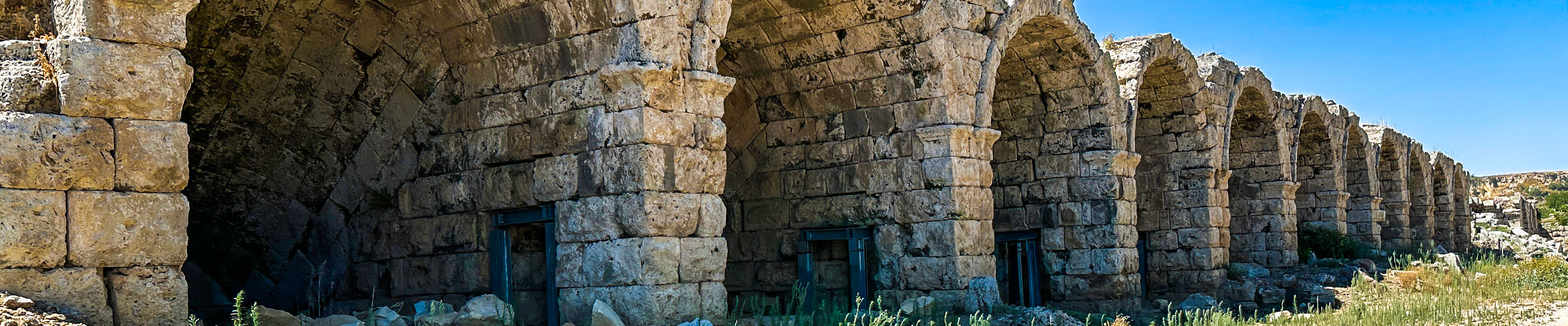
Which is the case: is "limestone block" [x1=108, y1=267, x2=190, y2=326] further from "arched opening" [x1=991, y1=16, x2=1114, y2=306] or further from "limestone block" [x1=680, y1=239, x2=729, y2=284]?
"arched opening" [x1=991, y1=16, x2=1114, y2=306]

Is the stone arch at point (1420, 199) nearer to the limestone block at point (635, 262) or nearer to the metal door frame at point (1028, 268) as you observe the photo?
the metal door frame at point (1028, 268)

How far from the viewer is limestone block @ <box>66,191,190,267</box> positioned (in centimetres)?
504

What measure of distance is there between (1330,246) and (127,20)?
60.3 feet

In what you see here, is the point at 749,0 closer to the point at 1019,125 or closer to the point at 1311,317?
the point at 1019,125

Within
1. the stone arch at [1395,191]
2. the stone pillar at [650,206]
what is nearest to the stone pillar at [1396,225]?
the stone arch at [1395,191]

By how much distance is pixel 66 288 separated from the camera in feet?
16.3

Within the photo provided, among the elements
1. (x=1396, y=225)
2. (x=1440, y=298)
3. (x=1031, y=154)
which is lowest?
(x=1440, y=298)

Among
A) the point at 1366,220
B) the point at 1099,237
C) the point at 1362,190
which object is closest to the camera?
the point at 1099,237

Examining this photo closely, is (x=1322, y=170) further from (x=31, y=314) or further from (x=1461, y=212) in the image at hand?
(x=31, y=314)

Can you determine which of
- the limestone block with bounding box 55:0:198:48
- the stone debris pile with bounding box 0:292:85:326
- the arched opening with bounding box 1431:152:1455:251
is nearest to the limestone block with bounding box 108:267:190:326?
the stone debris pile with bounding box 0:292:85:326

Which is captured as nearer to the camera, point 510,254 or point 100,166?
point 100,166

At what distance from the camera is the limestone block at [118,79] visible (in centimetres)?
502

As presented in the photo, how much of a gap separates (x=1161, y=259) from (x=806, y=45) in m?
6.72

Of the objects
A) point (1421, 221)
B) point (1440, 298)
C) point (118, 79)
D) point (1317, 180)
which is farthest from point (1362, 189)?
point (118, 79)
